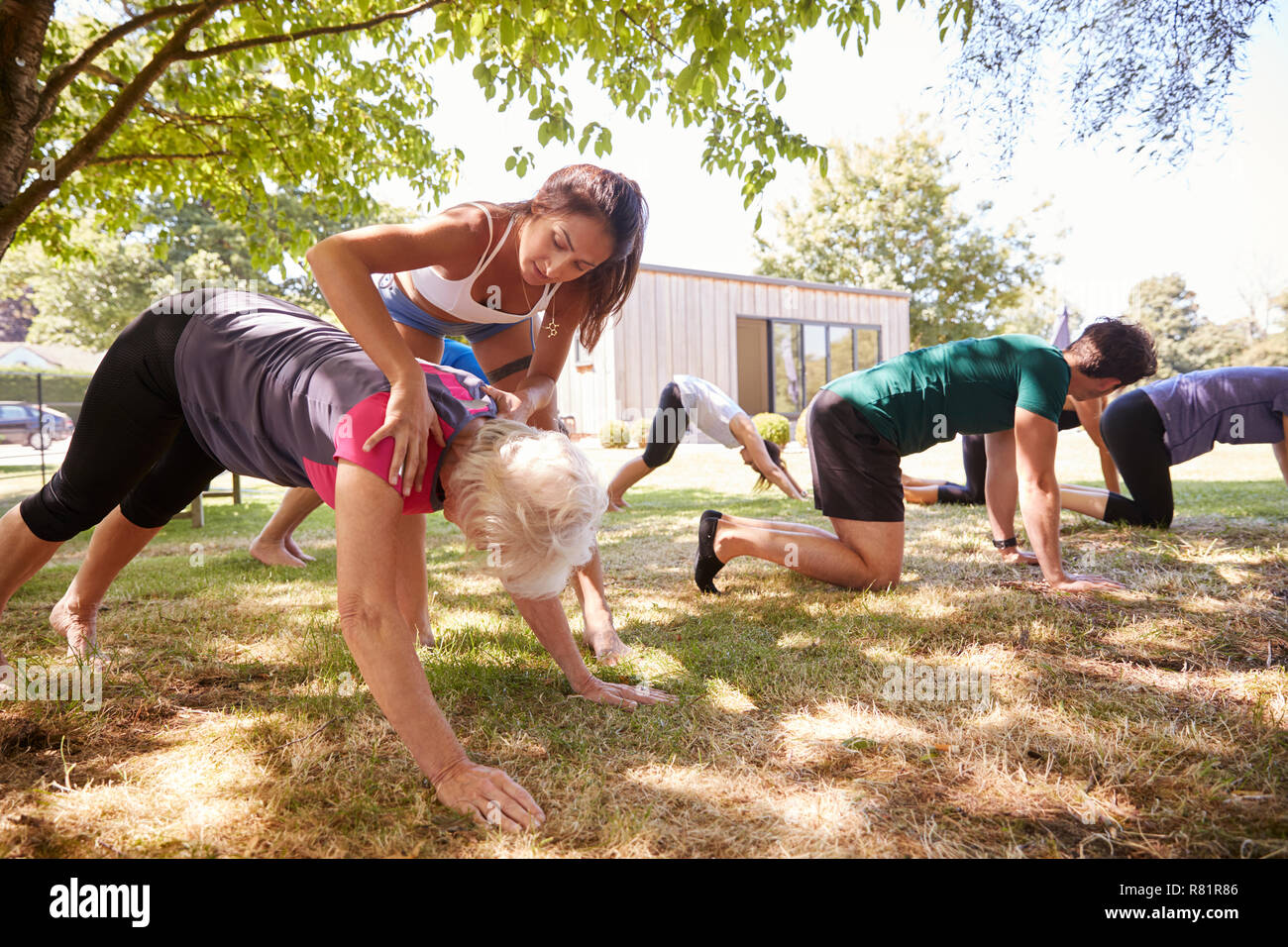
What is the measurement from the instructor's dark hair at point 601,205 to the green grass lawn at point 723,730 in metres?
1.00

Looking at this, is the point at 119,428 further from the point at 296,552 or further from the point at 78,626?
the point at 296,552

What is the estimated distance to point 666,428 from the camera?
5.91 metres

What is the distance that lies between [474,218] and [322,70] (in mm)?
5623

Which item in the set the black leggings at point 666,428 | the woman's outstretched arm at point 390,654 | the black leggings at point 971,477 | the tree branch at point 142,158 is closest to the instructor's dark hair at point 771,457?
the black leggings at point 666,428

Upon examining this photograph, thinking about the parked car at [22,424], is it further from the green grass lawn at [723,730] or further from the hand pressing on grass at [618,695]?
the hand pressing on grass at [618,695]

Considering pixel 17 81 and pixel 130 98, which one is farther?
pixel 130 98

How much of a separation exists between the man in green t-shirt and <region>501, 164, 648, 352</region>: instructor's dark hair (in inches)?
63.0

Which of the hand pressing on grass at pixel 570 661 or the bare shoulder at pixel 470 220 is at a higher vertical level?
the bare shoulder at pixel 470 220

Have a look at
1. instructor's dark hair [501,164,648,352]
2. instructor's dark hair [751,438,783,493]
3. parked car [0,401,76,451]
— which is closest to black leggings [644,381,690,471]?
instructor's dark hair [751,438,783,493]

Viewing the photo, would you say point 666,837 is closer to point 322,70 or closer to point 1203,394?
point 1203,394

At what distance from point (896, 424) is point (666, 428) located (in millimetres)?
2664

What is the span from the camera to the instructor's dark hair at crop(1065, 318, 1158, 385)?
3402mm

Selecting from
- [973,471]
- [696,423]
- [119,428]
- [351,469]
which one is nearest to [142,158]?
[119,428]

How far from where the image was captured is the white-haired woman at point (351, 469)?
4.73 ft
